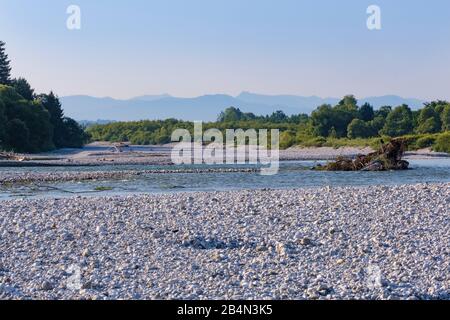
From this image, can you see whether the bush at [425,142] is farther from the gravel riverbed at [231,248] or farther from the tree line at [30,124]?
the gravel riverbed at [231,248]

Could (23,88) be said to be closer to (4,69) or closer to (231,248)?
(4,69)

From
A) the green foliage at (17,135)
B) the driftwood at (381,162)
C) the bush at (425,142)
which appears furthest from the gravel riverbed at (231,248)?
the bush at (425,142)

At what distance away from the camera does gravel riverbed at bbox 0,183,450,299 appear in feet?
44.4

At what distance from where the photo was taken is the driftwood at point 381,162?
50906 millimetres

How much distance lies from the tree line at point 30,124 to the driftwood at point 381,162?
42.6 m

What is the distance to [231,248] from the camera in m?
17.1

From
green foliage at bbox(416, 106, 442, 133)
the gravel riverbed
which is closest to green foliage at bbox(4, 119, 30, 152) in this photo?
green foliage at bbox(416, 106, 442, 133)

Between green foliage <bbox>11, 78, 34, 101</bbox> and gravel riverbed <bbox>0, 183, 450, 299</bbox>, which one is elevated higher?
green foliage <bbox>11, 78, 34, 101</bbox>

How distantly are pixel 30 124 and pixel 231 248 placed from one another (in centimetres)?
7786

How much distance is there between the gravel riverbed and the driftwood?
25.9m

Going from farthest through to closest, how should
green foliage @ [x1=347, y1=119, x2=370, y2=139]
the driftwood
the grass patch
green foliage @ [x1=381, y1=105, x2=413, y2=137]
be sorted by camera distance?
green foliage @ [x1=347, y1=119, x2=370, y2=139] < green foliage @ [x1=381, y1=105, x2=413, y2=137] < the driftwood < the grass patch

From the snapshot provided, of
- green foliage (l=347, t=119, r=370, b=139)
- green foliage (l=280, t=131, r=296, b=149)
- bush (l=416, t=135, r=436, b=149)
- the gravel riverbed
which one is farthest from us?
green foliage (l=347, t=119, r=370, b=139)

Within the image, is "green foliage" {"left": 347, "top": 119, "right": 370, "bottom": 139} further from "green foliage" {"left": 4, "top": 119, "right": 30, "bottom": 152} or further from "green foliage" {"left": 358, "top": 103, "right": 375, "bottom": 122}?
"green foliage" {"left": 4, "top": 119, "right": 30, "bottom": 152}
